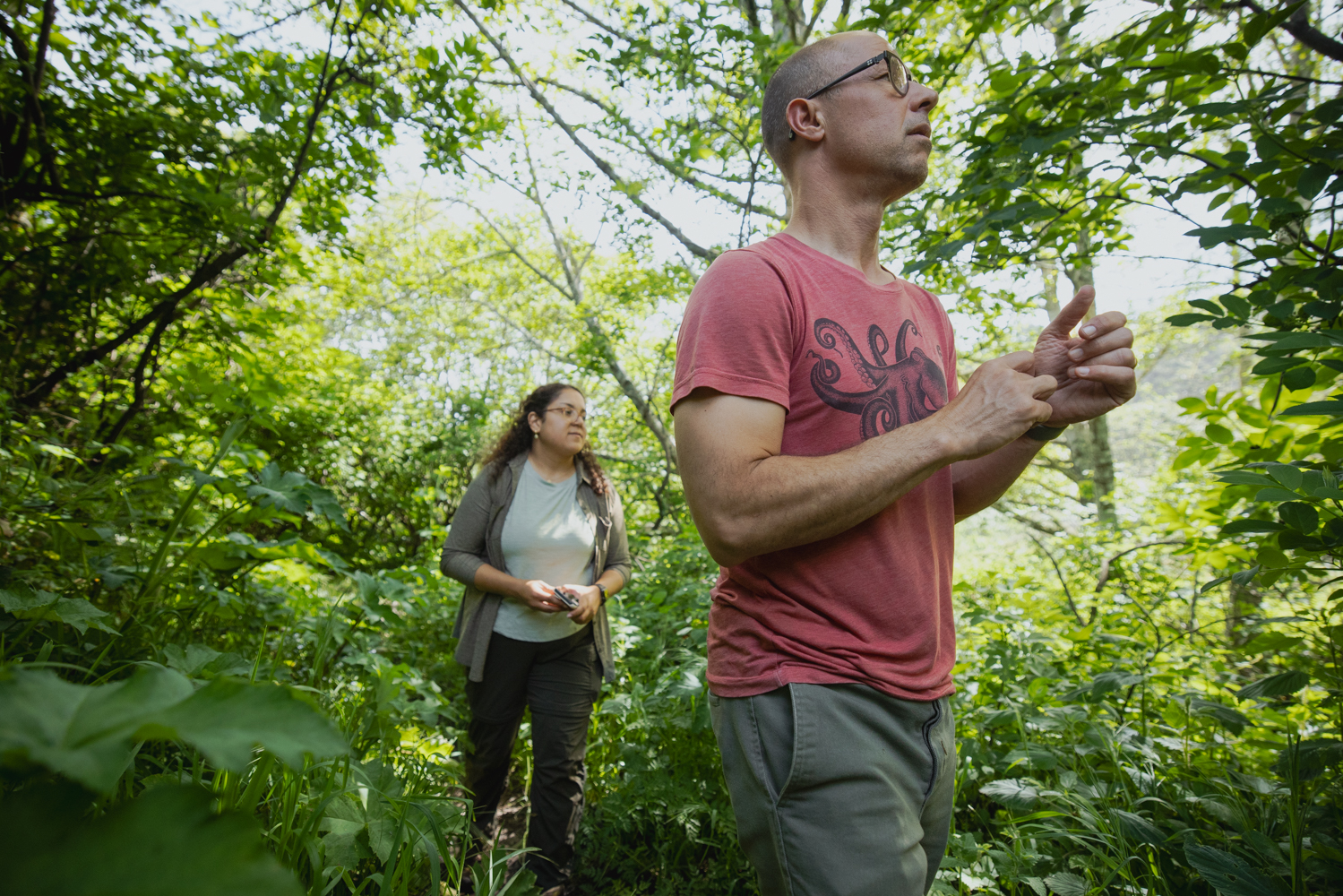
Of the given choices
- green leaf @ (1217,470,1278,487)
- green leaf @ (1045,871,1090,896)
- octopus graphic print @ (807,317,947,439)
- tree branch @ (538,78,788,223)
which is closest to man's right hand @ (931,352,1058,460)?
octopus graphic print @ (807,317,947,439)

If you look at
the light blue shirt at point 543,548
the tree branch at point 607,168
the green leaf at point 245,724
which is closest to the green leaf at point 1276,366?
the green leaf at point 245,724

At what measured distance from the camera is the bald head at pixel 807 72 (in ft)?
4.88

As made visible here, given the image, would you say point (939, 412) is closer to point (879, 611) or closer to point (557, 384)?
point (879, 611)

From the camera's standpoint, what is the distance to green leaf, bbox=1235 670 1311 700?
160cm

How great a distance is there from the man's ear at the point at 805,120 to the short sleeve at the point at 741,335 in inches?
16.5

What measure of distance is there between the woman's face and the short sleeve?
2.16m

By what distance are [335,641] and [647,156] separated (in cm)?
552

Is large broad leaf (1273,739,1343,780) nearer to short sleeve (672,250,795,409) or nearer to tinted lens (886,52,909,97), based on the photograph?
short sleeve (672,250,795,409)

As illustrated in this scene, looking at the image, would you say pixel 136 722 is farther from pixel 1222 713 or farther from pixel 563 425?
pixel 563 425

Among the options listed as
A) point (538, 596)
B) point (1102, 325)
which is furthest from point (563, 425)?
point (1102, 325)

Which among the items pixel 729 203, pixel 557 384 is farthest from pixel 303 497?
pixel 729 203

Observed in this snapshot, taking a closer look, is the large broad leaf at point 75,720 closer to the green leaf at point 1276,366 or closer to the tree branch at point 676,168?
the green leaf at point 1276,366

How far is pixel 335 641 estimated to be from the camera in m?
3.16

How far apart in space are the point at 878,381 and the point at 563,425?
230 cm
